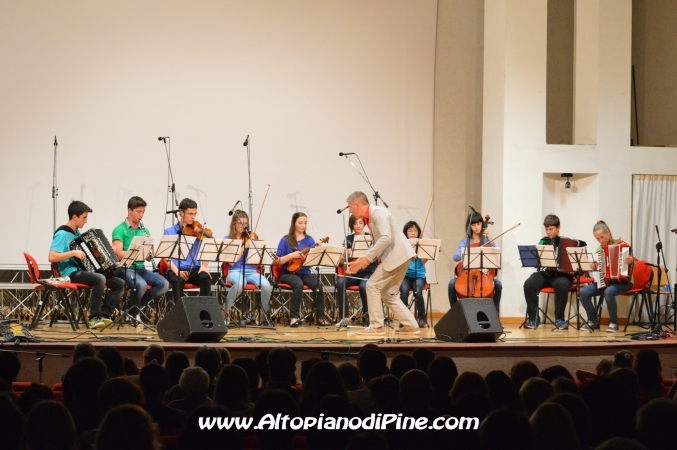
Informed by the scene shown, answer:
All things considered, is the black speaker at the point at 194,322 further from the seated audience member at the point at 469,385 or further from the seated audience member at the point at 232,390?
the seated audience member at the point at 469,385

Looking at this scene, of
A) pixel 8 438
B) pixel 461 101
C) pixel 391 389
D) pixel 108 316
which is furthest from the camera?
pixel 461 101

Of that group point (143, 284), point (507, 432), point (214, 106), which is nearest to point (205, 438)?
point (507, 432)

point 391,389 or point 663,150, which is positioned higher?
point 663,150

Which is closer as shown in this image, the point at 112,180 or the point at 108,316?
the point at 108,316

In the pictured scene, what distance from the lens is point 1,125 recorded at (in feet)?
35.2

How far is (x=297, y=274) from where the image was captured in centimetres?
1018

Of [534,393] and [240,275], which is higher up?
[240,275]

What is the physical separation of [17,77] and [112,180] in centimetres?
184

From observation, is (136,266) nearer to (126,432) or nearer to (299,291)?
(299,291)

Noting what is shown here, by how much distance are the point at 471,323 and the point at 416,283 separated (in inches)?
104

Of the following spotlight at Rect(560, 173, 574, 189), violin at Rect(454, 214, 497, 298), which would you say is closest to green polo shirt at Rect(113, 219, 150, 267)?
violin at Rect(454, 214, 497, 298)

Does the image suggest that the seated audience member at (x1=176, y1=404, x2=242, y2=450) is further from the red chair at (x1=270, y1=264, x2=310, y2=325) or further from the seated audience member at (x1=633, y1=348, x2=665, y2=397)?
the red chair at (x1=270, y1=264, x2=310, y2=325)

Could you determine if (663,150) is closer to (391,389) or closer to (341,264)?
(341,264)

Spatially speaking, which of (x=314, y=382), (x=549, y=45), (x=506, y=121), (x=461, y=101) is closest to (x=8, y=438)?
(x=314, y=382)
